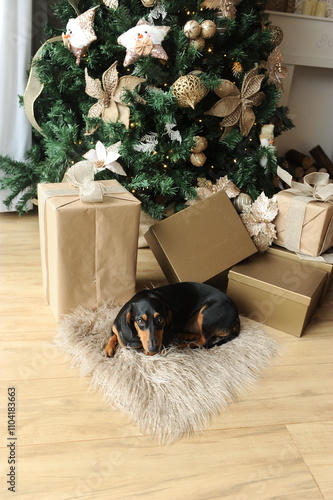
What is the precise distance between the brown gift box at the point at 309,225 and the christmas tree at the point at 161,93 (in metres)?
0.20

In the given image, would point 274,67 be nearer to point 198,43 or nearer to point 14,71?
point 198,43

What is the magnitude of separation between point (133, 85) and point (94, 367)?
942 mm

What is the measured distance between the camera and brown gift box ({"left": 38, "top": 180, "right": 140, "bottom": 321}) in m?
1.22

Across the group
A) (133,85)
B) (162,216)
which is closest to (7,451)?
(162,216)

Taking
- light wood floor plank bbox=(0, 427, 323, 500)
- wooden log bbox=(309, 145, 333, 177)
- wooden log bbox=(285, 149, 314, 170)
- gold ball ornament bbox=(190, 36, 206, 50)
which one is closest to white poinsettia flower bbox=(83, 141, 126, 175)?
gold ball ornament bbox=(190, 36, 206, 50)

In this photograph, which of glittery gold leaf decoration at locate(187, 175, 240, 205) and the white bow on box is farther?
glittery gold leaf decoration at locate(187, 175, 240, 205)

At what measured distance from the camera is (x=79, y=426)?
99 cm

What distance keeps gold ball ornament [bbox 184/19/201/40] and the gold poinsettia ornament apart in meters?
0.18

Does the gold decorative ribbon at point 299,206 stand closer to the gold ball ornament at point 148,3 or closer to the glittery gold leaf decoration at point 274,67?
the glittery gold leaf decoration at point 274,67

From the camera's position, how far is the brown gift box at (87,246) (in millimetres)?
1217

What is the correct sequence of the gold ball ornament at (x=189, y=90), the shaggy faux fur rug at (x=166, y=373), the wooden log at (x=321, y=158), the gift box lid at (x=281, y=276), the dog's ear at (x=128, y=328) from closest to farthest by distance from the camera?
the shaggy faux fur rug at (x=166, y=373) < the dog's ear at (x=128, y=328) < the gift box lid at (x=281, y=276) < the gold ball ornament at (x=189, y=90) < the wooden log at (x=321, y=158)

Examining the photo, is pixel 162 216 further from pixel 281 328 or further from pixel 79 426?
pixel 79 426

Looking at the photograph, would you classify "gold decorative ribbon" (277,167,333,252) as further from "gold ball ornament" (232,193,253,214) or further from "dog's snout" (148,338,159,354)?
"dog's snout" (148,338,159,354)

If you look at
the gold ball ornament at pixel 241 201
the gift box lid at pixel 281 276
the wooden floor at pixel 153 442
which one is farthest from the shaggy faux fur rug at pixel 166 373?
the gold ball ornament at pixel 241 201
